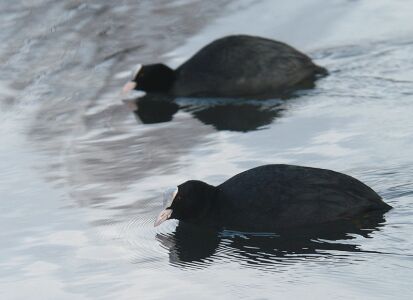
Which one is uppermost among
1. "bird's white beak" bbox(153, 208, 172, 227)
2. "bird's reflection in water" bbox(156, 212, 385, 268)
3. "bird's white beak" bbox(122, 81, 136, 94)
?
"bird's white beak" bbox(122, 81, 136, 94)

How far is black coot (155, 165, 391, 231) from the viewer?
337 inches

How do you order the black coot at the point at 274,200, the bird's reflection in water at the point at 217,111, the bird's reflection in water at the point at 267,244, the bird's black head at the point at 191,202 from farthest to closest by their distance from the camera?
the bird's reflection in water at the point at 217,111 < the bird's black head at the point at 191,202 < the black coot at the point at 274,200 < the bird's reflection in water at the point at 267,244

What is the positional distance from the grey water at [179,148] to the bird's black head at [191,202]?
0.14 meters

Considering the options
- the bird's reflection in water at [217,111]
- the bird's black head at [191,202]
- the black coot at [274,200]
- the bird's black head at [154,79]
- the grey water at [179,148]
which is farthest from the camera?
the bird's black head at [154,79]

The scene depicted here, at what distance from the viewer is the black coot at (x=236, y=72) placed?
42.9 feet

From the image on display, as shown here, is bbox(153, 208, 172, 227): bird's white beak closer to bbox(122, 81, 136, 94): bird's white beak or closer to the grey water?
the grey water

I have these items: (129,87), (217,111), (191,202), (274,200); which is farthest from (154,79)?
(274,200)

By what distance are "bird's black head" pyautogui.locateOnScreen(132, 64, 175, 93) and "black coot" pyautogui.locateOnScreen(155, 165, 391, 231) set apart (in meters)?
4.43

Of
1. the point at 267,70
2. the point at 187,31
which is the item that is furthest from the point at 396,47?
the point at 187,31

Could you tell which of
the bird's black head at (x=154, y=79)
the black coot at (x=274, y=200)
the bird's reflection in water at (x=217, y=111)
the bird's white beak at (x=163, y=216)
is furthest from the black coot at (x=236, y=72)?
the bird's white beak at (x=163, y=216)

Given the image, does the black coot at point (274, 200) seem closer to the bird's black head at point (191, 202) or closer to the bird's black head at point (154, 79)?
the bird's black head at point (191, 202)

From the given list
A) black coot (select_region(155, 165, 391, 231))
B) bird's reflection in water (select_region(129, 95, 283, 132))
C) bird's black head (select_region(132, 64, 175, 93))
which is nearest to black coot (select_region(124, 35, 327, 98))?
bird's black head (select_region(132, 64, 175, 93))

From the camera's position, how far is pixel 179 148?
35.6 feet

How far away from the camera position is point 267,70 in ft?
43.2
